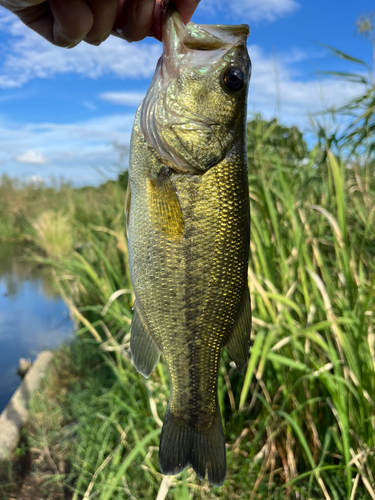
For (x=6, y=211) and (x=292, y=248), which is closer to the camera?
(x=292, y=248)

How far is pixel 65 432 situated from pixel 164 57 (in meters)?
3.05

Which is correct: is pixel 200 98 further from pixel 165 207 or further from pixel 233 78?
pixel 165 207

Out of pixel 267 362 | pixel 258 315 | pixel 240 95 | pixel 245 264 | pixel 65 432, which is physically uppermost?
pixel 240 95

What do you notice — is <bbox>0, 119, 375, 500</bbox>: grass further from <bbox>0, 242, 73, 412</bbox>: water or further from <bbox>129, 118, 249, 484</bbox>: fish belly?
<bbox>0, 242, 73, 412</bbox>: water

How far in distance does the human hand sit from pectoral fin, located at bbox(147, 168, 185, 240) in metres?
0.50

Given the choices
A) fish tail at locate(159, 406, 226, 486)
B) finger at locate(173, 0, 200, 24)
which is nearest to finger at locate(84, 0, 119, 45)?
finger at locate(173, 0, 200, 24)

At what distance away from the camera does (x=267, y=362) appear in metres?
2.09

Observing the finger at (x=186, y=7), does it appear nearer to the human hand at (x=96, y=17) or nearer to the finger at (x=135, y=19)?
the human hand at (x=96, y=17)

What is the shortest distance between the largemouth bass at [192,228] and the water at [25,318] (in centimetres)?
322

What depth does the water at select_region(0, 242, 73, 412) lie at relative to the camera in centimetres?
492

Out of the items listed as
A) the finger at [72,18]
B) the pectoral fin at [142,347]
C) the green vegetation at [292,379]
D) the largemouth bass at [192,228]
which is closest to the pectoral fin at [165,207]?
the largemouth bass at [192,228]

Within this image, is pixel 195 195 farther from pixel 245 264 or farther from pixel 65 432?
pixel 65 432

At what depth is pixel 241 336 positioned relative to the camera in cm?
108

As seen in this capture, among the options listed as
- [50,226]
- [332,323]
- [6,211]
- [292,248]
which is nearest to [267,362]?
[332,323]
